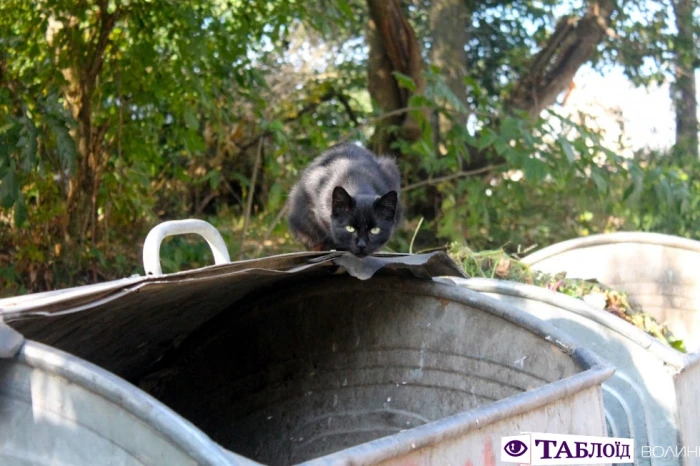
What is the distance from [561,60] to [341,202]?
4.92m

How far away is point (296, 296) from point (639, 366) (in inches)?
46.4

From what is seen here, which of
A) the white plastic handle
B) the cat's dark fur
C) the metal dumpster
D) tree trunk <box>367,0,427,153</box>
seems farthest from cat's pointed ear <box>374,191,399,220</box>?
tree trunk <box>367,0,427,153</box>

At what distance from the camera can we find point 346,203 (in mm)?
3482

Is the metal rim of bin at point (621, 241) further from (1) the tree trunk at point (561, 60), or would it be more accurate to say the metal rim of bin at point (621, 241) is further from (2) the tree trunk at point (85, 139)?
(1) the tree trunk at point (561, 60)

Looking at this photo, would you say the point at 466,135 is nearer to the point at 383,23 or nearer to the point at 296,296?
the point at 383,23

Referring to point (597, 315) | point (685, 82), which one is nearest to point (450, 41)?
point (685, 82)

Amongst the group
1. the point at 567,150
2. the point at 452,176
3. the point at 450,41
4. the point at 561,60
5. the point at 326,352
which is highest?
the point at 450,41

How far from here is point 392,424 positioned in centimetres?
279

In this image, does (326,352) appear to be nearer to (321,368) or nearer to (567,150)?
(321,368)

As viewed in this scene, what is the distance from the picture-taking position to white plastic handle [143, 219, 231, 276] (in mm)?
2146

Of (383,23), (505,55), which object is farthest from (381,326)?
(505,55)

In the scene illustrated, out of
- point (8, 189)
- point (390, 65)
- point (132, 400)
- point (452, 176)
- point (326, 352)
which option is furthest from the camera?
point (390, 65)

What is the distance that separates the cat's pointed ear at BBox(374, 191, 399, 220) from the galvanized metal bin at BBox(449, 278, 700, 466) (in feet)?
2.81

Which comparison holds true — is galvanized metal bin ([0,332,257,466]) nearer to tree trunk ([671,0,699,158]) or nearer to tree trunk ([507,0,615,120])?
tree trunk ([507,0,615,120])
